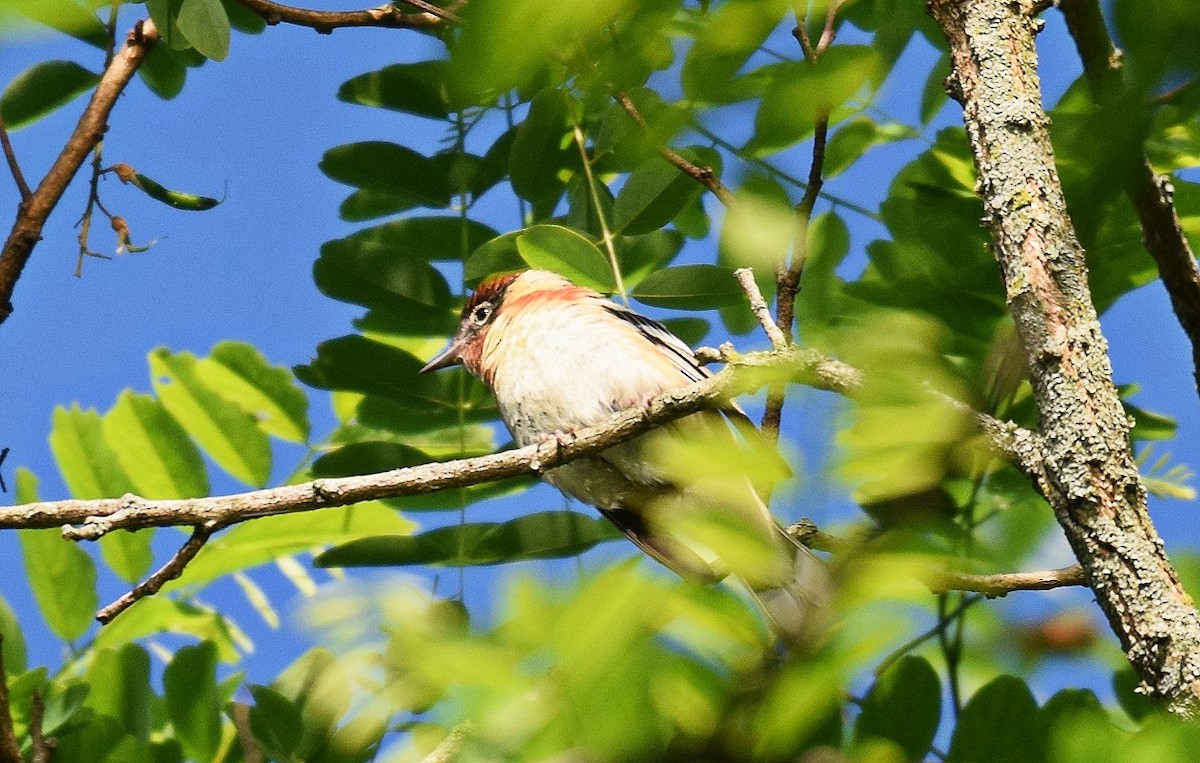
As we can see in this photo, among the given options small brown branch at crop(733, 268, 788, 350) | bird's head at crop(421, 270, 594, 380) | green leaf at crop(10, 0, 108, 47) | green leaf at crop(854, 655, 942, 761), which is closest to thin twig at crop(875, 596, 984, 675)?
green leaf at crop(854, 655, 942, 761)

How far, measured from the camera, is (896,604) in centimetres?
74

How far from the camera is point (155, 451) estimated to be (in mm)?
3631

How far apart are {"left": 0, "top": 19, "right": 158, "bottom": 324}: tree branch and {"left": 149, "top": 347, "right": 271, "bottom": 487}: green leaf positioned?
0.74 metres

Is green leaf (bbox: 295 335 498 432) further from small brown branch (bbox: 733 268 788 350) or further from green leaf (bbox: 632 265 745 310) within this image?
small brown branch (bbox: 733 268 788 350)

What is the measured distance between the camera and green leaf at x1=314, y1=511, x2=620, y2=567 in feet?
10.4

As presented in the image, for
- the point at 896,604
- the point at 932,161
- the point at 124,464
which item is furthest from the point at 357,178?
the point at 896,604

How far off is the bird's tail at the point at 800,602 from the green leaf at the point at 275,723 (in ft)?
6.65

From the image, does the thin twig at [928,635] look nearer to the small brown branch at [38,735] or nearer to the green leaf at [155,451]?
the small brown branch at [38,735]

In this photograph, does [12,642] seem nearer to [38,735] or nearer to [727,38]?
[38,735]

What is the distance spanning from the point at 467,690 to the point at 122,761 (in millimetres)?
2499

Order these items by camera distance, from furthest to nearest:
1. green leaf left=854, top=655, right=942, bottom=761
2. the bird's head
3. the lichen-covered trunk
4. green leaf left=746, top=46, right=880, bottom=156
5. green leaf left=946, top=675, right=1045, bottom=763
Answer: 1. the bird's head
2. the lichen-covered trunk
3. green leaf left=854, top=655, right=942, bottom=761
4. green leaf left=946, top=675, right=1045, bottom=763
5. green leaf left=746, top=46, right=880, bottom=156

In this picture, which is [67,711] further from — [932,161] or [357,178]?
[932,161]

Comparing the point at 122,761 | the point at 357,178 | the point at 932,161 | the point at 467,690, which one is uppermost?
the point at 357,178

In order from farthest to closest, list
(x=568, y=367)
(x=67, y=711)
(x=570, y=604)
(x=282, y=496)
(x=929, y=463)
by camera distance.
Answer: (x=568, y=367), (x=67, y=711), (x=282, y=496), (x=929, y=463), (x=570, y=604)
